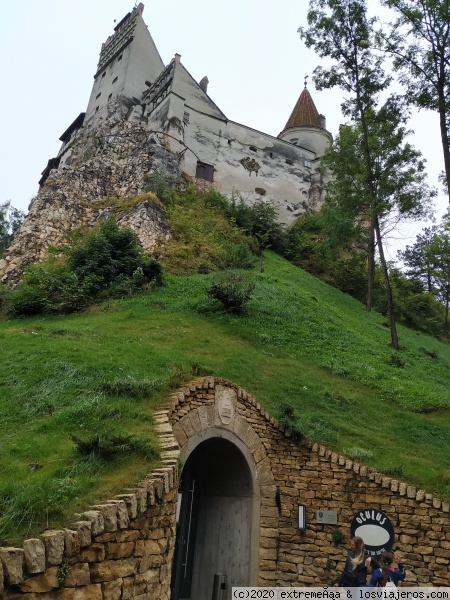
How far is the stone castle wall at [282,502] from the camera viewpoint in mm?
6602

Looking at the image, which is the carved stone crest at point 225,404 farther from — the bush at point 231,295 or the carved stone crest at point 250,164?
the carved stone crest at point 250,164

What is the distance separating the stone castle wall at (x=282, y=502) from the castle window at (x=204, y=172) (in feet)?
86.3

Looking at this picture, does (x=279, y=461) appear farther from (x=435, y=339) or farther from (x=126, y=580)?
(x=435, y=339)

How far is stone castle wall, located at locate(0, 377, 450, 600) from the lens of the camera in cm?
660

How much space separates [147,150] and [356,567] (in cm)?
2870

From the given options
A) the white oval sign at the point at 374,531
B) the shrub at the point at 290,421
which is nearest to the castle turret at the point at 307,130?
the shrub at the point at 290,421

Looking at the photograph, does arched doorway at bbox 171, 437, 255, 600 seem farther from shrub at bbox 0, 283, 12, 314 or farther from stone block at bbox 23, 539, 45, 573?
shrub at bbox 0, 283, 12, 314

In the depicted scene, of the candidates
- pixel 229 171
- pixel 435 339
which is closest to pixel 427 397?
pixel 435 339

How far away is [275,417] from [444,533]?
3.91 metres

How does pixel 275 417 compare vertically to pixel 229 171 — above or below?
below

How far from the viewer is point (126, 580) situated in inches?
232

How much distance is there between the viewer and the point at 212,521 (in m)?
10.6

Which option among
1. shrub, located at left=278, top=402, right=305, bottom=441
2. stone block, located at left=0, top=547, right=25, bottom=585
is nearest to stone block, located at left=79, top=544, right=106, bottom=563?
stone block, located at left=0, top=547, right=25, bottom=585

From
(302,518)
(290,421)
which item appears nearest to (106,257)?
(290,421)
